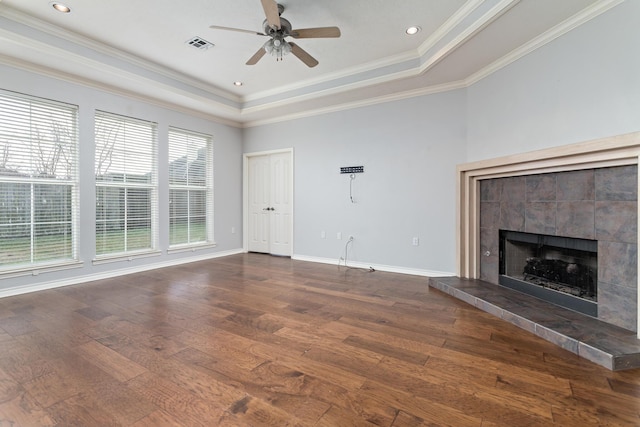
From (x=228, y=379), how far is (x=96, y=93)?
4.41 meters

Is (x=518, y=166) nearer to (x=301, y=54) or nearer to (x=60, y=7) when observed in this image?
(x=301, y=54)

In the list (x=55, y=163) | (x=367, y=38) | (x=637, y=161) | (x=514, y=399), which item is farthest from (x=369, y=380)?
(x=55, y=163)

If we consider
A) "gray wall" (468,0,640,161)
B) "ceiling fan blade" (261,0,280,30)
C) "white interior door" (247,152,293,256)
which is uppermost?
"ceiling fan blade" (261,0,280,30)

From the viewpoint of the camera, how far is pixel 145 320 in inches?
106

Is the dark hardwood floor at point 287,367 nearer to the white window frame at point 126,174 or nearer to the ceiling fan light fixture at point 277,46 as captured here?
the white window frame at point 126,174

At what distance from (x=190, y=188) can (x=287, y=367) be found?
4397 mm

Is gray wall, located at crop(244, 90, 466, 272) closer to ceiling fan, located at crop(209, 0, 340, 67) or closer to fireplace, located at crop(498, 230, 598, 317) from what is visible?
fireplace, located at crop(498, 230, 598, 317)

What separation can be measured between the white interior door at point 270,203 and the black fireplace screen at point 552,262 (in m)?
3.67

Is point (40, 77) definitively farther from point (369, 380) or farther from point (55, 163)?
point (369, 380)

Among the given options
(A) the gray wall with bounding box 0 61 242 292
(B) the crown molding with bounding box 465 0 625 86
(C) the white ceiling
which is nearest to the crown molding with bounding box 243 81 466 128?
(C) the white ceiling

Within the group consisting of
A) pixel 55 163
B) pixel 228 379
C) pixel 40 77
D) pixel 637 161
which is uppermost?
pixel 40 77

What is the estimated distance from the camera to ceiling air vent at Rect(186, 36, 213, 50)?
3432mm

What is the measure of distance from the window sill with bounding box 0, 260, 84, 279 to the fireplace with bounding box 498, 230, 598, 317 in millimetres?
5581

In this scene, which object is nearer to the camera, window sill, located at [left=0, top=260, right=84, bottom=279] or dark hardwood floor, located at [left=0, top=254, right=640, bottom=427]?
dark hardwood floor, located at [left=0, top=254, right=640, bottom=427]
